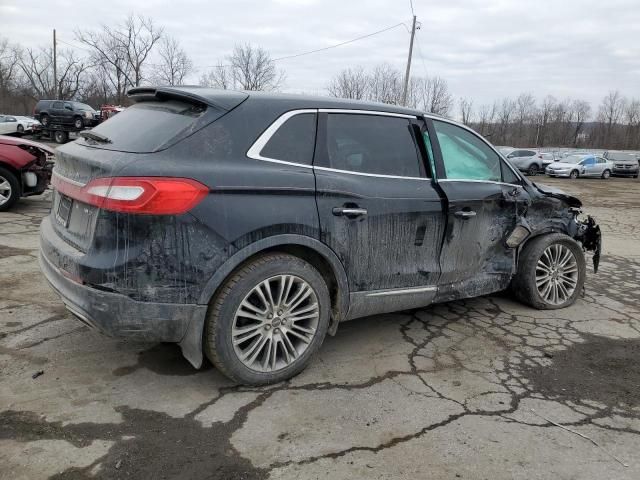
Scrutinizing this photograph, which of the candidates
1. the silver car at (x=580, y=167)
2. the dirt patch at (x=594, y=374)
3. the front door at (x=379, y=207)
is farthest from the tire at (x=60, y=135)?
the dirt patch at (x=594, y=374)

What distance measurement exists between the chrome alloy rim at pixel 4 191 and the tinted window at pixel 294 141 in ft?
22.7

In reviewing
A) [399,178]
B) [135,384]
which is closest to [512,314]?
[399,178]

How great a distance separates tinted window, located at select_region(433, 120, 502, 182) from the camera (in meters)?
4.02

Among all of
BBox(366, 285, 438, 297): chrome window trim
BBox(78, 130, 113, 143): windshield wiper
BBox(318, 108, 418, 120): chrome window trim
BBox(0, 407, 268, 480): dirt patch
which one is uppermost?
BBox(318, 108, 418, 120): chrome window trim

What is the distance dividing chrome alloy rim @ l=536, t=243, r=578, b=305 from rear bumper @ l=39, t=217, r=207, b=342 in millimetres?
3325

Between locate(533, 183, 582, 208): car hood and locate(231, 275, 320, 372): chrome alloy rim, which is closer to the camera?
locate(231, 275, 320, 372): chrome alloy rim

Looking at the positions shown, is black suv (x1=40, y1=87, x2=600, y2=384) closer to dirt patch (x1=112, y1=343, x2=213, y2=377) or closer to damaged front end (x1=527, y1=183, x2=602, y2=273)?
dirt patch (x1=112, y1=343, x2=213, y2=377)

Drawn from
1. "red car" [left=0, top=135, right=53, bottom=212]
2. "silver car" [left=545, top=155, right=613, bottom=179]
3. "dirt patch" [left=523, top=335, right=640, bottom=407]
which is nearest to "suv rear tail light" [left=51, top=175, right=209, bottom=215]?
"dirt patch" [left=523, top=335, right=640, bottom=407]

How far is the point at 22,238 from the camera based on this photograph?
671 cm

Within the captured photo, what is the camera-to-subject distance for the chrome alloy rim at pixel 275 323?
3.06 m

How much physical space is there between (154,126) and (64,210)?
2.63ft

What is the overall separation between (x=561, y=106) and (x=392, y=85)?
4403 centimetres

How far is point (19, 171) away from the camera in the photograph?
27.1ft

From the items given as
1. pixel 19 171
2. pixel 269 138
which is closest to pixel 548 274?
pixel 269 138
